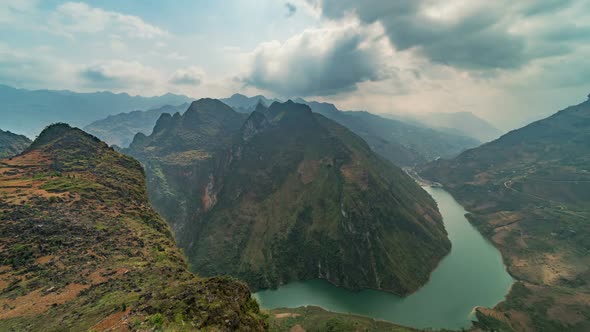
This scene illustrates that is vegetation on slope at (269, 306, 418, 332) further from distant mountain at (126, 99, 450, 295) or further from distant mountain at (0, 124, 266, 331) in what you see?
distant mountain at (0, 124, 266, 331)

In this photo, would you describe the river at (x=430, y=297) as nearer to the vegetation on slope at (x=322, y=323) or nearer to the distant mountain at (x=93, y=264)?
the vegetation on slope at (x=322, y=323)

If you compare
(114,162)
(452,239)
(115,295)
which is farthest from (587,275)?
(114,162)

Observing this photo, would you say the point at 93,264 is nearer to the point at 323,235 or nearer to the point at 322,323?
the point at 322,323

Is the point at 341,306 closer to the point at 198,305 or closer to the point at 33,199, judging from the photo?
the point at 198,305

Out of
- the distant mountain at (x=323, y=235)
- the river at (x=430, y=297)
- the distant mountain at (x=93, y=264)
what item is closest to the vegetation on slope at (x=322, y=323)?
the river at (x=430, y=297)

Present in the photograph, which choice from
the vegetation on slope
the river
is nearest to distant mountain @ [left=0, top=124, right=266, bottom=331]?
the vegetation on slope

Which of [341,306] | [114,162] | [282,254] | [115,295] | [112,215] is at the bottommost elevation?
[341,306]

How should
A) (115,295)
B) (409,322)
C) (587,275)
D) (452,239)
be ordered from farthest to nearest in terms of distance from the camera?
1. (452,239)
2. (587,275)
3. (409,322)
4. (115,295)

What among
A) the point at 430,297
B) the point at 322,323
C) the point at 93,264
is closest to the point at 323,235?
the point at 430,297
